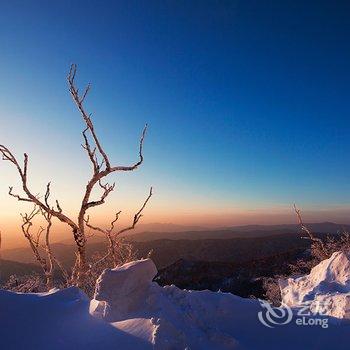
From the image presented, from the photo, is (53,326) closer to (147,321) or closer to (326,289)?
(147,321)

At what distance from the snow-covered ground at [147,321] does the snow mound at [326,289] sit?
0.19 m

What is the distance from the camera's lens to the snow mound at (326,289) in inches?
261

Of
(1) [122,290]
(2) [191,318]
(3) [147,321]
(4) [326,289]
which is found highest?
(1) [122,290]

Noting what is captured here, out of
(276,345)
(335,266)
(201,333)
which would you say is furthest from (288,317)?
(335,266)

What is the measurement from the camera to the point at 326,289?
8.04m

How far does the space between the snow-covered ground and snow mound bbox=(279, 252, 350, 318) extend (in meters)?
0.19

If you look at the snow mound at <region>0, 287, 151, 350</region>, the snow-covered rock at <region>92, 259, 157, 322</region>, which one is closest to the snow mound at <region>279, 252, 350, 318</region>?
the snow-covered rock at <region>92, 259, 157, 322</region>

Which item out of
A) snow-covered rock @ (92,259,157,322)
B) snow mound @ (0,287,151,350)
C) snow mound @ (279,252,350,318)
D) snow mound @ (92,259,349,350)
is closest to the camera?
snow mound @ (0,287,151,350)

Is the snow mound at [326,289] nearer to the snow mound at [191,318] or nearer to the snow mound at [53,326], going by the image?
the snow mound at [191,318]

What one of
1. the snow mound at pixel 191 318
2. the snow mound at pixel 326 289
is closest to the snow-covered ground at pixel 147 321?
the snow mound at pixel 191 318

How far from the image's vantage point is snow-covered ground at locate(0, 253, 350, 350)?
182 inches

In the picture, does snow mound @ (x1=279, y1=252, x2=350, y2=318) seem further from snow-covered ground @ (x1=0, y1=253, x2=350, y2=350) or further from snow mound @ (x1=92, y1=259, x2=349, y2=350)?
snow mound @ (x1=92, y1=259, x2=349, y2=350)

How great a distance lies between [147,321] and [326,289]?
494 cm

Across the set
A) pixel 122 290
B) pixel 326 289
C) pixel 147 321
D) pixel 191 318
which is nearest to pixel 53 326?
pixel 122 290
